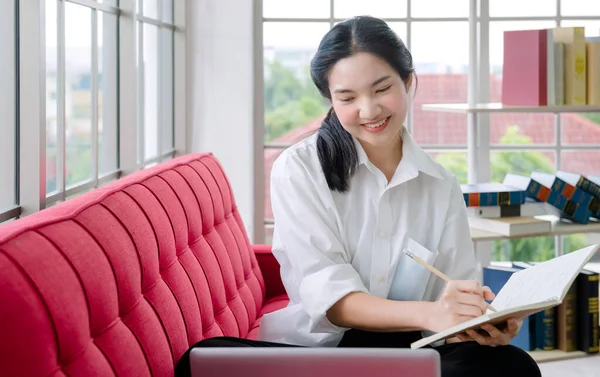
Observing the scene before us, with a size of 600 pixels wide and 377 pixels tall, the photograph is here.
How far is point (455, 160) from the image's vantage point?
448 cm

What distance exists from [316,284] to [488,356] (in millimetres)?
422

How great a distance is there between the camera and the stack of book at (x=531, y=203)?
3727 millimetres

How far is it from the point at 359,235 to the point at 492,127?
7.78 feet

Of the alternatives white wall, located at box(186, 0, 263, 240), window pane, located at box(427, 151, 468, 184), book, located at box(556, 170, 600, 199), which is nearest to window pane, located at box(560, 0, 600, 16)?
window pane, located at box(427, 151, 468, 184)

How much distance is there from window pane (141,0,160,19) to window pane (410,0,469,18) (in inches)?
51.0

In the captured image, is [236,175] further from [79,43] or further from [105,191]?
[105,191]

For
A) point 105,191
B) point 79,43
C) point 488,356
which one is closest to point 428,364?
point 488,356

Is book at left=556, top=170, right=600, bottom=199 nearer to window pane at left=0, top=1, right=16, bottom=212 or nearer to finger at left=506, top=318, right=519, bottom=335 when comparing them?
finger at left=506, top=318, right=519, bottom=335

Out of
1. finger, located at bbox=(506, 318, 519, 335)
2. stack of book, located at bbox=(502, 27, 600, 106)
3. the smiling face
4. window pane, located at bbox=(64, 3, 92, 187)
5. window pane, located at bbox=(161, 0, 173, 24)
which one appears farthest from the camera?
window pane, located at bbox=(161, 0, 173, 24)

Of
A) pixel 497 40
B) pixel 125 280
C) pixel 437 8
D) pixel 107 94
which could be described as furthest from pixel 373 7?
pixel 125 280

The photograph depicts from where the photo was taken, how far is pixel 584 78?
3.84 meters

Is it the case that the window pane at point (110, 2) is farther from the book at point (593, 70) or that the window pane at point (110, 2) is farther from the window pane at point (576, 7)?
the window pane at point (576, 7)

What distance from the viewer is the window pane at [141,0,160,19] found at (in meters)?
3.76

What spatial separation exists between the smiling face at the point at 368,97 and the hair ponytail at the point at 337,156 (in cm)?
7
